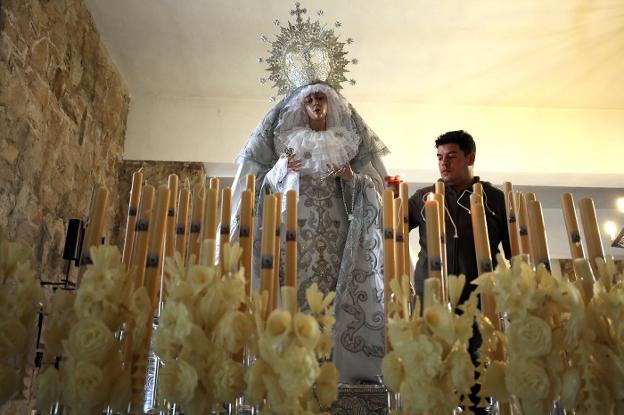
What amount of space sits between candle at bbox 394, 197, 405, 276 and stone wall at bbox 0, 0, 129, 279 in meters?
2.09

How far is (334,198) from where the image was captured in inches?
94.5

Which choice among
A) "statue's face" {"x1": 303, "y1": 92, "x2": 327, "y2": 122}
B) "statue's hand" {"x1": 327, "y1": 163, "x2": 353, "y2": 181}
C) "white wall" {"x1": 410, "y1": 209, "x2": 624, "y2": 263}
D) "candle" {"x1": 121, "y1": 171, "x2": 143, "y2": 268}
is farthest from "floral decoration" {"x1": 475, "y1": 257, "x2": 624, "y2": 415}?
"white wall" {"x1": 410, "y1": 209, "x2": 624, "y2": 263}

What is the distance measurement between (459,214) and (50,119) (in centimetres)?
237

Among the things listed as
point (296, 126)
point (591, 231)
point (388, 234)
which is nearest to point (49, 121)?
point (296, 126)

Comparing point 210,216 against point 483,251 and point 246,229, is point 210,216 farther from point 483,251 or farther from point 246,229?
point 483,251

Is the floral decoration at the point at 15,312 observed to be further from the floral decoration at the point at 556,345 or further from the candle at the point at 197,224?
the floral decoration at the point at 556,345

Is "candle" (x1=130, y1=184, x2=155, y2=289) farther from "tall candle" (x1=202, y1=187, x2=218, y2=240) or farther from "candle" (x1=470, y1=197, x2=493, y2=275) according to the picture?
"candle" (x1=470, y1=197, x2=493, y2=275)

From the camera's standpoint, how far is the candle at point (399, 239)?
1371mm

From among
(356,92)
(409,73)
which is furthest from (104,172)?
(409,73)

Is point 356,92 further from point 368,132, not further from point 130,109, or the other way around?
point 368,132

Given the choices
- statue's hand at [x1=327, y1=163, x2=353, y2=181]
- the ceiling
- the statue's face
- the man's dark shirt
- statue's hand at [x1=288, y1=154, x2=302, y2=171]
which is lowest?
the man's dark shirt

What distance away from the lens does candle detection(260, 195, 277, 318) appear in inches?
45.4

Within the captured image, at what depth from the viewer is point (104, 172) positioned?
4152 millimetres

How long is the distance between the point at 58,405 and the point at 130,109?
3998 mm
